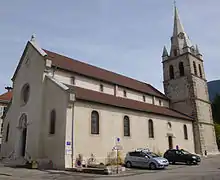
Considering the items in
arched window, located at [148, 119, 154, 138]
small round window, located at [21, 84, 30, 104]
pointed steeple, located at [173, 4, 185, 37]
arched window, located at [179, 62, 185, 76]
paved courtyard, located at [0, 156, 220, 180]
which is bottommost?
paved courtyard, located at [0, 156, 220, 180]

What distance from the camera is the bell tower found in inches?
1352

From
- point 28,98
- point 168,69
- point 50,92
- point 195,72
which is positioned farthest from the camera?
point 168,69

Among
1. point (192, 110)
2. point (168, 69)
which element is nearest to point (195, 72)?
point (168, 69)

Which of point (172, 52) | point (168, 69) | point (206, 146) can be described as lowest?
point (206, 146)

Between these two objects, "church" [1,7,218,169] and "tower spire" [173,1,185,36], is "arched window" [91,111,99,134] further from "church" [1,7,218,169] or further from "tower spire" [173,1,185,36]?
"tower spire" [173,1,185,36]

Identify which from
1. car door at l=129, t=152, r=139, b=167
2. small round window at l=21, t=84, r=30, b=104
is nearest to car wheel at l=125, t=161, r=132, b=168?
car door at l=129, t=152, r=139, b=167

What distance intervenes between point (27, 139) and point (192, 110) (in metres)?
25.0

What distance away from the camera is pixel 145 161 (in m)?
19.0

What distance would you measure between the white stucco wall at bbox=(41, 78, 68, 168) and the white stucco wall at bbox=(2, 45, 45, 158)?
2.00ft

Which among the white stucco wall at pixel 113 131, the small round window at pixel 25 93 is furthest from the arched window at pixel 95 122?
the small round window at pixel 25 93

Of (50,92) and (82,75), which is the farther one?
(82,75)

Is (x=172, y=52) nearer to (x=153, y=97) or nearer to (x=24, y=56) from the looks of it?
(x=153, y=97)

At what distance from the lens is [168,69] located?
41125mm

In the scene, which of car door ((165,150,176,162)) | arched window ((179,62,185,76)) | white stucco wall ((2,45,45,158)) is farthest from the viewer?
arched window ((179,62,185,76))
